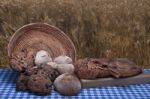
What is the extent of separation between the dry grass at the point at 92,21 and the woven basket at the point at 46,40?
0.35 ft

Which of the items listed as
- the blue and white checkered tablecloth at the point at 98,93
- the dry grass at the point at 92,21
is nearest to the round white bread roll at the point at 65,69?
the blue and white checkered tablecloth at the point at 98,93

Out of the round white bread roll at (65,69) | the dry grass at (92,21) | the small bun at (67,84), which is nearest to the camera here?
the small bun at (67,84)

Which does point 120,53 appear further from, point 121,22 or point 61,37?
point 61,37

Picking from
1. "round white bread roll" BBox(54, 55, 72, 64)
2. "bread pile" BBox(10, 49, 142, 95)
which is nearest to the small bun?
"bread pile" BBox(10, 49, 142, 95)

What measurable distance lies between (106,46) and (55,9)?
37 cm

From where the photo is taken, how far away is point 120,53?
1712 mm

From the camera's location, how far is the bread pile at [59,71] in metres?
1.24

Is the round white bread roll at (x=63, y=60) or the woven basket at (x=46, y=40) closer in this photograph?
the round white bread roll at (x=63, y=60)

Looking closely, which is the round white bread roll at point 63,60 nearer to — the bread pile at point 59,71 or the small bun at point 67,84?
the bread pile at point 59,71

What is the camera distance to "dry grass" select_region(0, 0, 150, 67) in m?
1.62

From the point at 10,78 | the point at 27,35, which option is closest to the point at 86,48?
the point at 27,35

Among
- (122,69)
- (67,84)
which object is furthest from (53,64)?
(122,69)

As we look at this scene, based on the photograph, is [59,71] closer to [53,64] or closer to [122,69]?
[53,64]

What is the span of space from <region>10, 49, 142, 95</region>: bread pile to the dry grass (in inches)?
10.3
